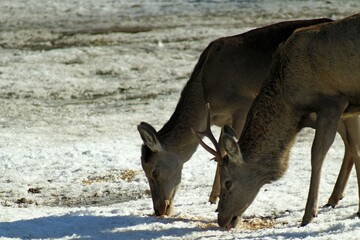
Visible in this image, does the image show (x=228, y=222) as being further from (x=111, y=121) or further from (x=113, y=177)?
(x=111, y=121)

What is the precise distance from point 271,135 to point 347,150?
1.65 meters

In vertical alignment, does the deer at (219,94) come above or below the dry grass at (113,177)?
above

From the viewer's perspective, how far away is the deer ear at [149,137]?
39.3 ft

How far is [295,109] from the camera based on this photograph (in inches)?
422

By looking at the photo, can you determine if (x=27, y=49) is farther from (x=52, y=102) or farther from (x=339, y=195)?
(x=339, y=195)

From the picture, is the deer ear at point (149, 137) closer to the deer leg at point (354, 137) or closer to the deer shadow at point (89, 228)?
the deer shadow at point (89, 228)

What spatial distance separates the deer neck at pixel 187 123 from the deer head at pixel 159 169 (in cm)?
14

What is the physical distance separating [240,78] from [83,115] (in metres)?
5.85

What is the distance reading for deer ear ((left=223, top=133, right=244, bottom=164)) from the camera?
34.4 feet

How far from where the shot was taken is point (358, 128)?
38.9 ft

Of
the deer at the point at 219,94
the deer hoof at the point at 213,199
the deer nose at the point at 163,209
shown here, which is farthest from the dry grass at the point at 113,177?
the deer nose at the point at 163,209

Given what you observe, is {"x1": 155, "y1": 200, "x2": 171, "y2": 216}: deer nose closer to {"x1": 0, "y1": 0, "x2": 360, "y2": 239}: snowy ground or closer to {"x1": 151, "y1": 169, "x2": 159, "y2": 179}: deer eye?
{"x1": 0, "y1": 0, "x2": 360, "y2": 239}: snowy ground

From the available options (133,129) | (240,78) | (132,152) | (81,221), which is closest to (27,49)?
(133,129)

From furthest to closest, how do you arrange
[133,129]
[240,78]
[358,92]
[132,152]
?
[133,129], [132,152], [240,78], [358,92]
